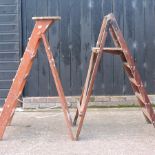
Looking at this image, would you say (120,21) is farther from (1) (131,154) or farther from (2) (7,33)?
(1) (131,154)

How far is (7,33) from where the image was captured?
309 inches

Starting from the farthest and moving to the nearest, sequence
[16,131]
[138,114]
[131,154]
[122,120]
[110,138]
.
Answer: [138,114] → [122,120] → [16,131] → [110,138] → [131,154]

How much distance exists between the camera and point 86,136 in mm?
5887

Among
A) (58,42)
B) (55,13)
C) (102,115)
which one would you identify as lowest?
(102,115)

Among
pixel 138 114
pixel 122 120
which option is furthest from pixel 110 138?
pixel 138 114

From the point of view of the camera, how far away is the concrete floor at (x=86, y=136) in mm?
5261

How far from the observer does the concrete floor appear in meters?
5.26

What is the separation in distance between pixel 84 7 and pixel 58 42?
74 cm

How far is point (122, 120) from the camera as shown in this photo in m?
6.91

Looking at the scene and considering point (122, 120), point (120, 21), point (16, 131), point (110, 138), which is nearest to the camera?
→ point (110, 138)

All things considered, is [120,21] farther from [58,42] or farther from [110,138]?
[110,138]

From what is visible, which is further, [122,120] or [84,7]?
[84,7]

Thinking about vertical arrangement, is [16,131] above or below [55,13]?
below

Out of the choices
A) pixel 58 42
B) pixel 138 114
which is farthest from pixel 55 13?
pixel 138 114
